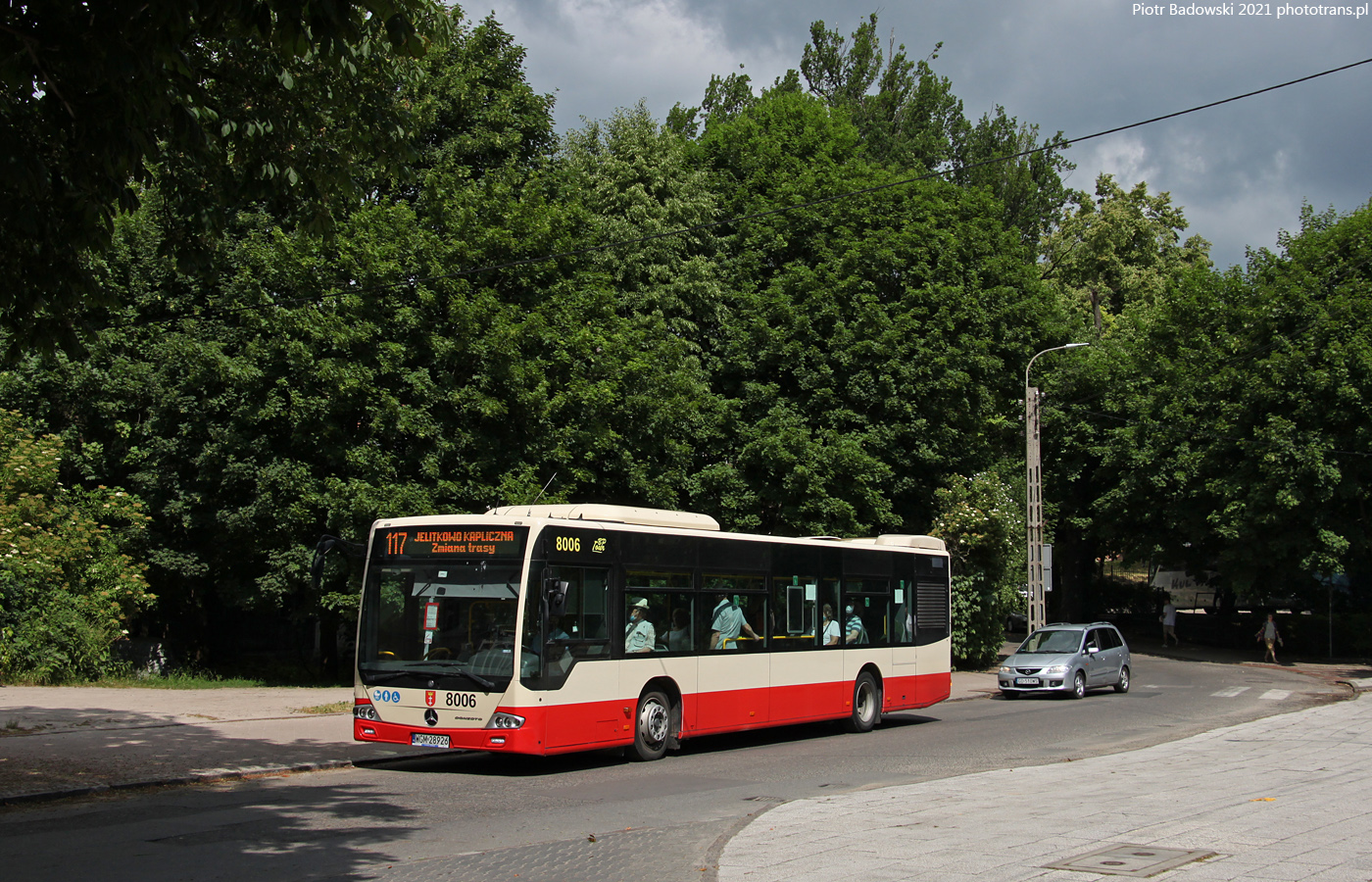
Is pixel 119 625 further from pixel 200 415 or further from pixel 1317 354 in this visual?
pixel 1317 354

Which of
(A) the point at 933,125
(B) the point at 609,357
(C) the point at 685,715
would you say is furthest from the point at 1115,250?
(C) the point at 685,715

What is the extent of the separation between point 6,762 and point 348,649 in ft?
52.0

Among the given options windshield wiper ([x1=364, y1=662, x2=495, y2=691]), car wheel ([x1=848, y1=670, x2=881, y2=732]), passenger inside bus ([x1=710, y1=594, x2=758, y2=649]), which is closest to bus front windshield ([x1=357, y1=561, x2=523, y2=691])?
windshield wiper ([x1=364, y1=662, x2=495, y2=691])

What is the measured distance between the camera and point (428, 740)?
39.9ft

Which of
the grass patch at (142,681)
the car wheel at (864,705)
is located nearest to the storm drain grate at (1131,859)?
the car wheel at (864,705)

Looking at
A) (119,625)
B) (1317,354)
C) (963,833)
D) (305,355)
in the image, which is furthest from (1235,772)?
(1317,354)

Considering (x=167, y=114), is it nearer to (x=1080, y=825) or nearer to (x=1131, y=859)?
(x=1131, y=859)

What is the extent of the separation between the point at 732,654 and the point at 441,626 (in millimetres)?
4393

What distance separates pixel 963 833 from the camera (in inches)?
338

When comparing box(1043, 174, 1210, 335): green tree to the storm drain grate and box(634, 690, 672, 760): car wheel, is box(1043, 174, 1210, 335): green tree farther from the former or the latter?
the storm drain grate

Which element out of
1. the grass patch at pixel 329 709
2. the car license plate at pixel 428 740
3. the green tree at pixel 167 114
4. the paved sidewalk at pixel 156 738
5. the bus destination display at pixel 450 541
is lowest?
the grass patch at pixel 329 709

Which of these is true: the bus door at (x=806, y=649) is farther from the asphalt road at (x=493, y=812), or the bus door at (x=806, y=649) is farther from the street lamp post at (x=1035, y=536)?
the street lamp post at (x=1035, y=536)

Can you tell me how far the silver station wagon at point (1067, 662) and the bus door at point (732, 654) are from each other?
421 inches

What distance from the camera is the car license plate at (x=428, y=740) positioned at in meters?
12.1
